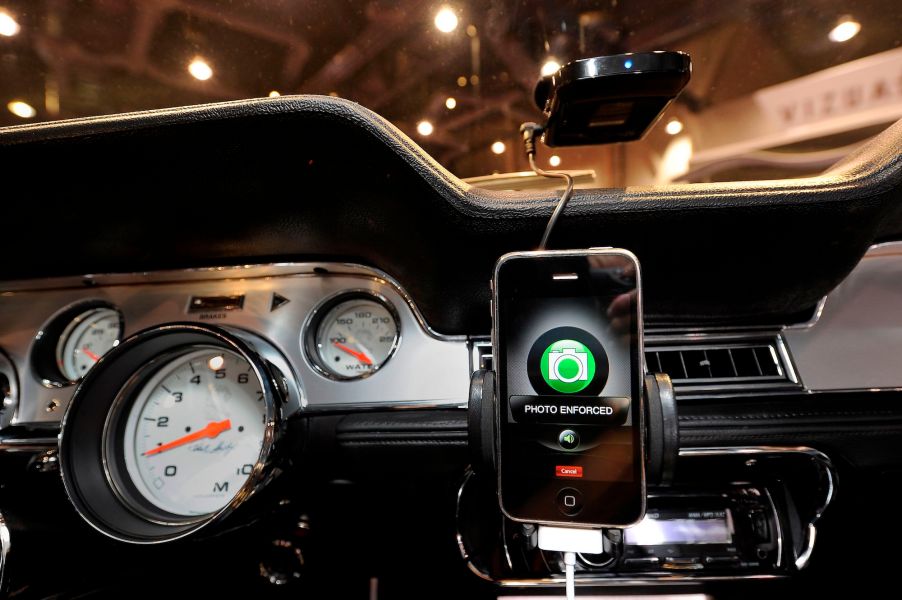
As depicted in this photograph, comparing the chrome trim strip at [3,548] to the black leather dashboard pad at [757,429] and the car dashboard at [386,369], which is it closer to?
the car dashboard at [386,369]

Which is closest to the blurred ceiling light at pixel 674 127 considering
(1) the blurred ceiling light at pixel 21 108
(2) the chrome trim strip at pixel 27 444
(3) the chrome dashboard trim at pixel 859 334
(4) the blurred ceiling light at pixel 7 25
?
(3) the chrome dashboard trim at pixel 859 334

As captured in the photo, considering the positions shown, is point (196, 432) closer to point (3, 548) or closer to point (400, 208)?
point (3, 548)

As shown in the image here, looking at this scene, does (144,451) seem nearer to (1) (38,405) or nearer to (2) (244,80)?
(1) (38,405)

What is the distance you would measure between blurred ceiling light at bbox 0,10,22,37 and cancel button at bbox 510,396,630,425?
1901mm

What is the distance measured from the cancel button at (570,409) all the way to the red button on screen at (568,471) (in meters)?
0.05

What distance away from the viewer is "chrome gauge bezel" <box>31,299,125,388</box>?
Answer: 87 cm

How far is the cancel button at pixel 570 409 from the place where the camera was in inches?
18.6

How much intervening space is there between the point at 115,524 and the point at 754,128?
2.67 m

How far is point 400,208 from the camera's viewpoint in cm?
58

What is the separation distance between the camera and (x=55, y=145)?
0.54 m

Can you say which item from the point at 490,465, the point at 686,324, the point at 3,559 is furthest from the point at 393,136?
the point at 3,559

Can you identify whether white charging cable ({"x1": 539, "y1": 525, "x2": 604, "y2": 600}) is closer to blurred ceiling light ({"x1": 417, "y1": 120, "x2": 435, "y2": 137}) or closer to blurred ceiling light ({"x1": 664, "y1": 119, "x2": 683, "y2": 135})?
blurred ceiling light ({"x1": 417, "y1": 120, "x2": 435, "y2": 137})

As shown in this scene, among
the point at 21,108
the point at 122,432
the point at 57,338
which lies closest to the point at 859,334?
the point at 122,432

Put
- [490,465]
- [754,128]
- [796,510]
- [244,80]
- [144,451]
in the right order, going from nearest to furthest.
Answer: [490,465] → [796,510] → [144,451] → [244,80] → [754,128]
